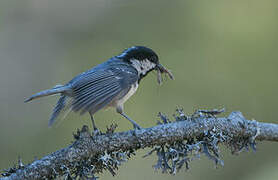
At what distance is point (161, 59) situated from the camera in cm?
616

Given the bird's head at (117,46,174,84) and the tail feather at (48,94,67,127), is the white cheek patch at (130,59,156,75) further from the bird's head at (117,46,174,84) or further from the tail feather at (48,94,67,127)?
A: the tail feather at (48,94,67,127)

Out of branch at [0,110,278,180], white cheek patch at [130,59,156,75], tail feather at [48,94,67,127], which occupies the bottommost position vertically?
branch at [0,110,278,180]

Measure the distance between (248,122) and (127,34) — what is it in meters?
4.49

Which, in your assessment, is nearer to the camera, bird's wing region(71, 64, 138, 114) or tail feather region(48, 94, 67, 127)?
bird's wing region(71, 64, 138, 114)

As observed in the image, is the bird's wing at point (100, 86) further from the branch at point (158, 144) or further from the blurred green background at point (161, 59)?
the blurred green background at point (161, 59)

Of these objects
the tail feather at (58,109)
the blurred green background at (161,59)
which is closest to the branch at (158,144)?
the tail feather at (58,109)

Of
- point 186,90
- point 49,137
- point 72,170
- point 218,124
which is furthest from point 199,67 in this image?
point 72,170

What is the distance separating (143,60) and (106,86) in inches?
31.8

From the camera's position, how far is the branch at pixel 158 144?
86.8 inches

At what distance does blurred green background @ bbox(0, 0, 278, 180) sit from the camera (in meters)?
5.58

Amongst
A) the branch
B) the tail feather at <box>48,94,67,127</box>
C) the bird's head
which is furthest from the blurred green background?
the branch

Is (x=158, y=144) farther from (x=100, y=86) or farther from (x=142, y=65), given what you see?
(x=142, y=65)

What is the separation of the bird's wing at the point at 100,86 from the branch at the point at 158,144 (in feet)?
1.96

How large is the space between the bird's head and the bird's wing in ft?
0.44
